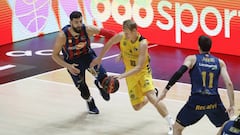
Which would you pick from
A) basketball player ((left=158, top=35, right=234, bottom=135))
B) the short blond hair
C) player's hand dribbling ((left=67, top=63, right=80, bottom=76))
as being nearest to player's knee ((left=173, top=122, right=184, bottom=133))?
basketball player ((left=158, top=35, right=234, bottom=135))

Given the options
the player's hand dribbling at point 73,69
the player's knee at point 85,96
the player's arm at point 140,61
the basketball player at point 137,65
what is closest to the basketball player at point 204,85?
the player's arm at point 140,61

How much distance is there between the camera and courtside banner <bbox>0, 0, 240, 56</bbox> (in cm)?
1207

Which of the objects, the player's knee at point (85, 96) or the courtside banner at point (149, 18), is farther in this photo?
the courtside banner at point (149, 18)

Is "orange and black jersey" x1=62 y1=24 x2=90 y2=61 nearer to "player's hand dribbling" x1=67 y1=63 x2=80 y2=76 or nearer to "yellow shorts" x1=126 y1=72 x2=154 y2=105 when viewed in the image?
"player's hand dribbling" x1=67 y1=63 x2=80 y2=76

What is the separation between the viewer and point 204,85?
662 centimetres

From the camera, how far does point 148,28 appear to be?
1313cm

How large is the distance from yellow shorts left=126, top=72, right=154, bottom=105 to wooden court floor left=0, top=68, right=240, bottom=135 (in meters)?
0.40

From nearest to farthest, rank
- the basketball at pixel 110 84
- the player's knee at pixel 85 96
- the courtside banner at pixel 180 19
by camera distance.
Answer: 1. the basketball at pixel 110 84
2. the player's knee at pixel 85 96
3. the courtside banner at pixel 180 19

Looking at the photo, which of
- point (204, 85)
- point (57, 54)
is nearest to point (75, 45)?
point (57, 54)

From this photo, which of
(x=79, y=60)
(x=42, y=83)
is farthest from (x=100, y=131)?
(x=42, y=83)

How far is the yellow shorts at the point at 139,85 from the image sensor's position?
8062mm

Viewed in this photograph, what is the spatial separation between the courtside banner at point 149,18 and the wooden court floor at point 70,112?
A: 2.22m

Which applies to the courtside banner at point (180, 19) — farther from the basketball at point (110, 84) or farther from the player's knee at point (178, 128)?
the player's knee at point (178, 128)

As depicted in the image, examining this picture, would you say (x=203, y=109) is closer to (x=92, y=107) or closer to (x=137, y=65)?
(x=137, y=65)
